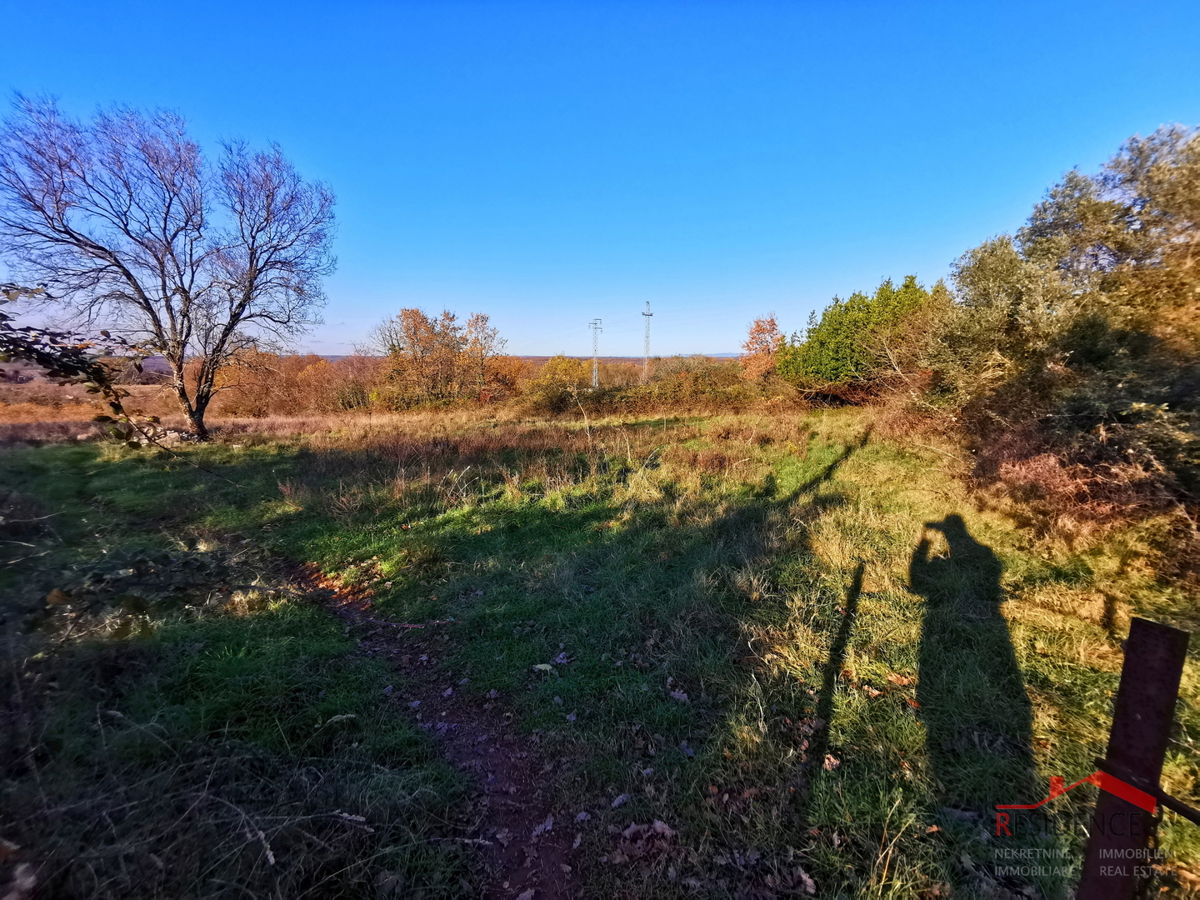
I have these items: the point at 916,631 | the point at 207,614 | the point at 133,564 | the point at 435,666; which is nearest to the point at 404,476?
the point at 207,614

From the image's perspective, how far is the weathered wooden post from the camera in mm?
1190

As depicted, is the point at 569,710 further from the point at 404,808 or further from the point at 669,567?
the point at 669,567

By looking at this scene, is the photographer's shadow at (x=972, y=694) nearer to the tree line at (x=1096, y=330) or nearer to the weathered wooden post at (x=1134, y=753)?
the weathered wooden post at (x=1134, y=753)

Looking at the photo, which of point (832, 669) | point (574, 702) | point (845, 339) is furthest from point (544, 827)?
point (845, 339)

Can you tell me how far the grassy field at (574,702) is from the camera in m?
2.25

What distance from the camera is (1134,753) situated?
126 centimetres

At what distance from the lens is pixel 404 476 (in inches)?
373

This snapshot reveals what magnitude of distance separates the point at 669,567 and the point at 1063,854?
3.77m

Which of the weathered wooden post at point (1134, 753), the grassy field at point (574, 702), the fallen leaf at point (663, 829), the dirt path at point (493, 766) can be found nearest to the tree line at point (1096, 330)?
the grassy field at point (574, 702)

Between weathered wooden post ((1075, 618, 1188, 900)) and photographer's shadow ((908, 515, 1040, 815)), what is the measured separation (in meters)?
1.72

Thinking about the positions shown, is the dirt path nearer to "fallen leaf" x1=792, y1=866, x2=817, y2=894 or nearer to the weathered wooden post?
"fallen leaf" x1=792, y1=866, x2=817, y2=894

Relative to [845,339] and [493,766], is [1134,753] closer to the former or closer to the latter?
[493,766]

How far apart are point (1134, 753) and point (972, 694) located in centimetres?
267

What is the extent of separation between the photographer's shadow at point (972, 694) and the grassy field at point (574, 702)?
1.0 inches
